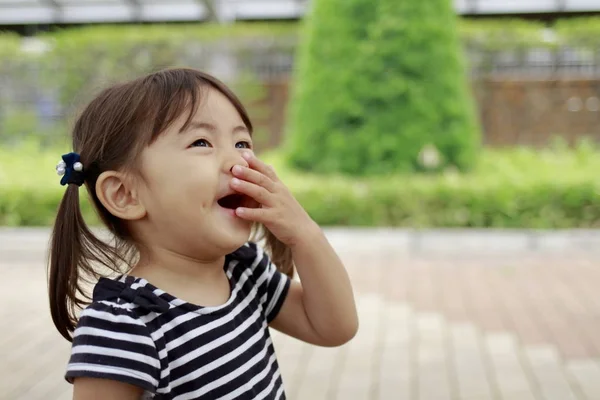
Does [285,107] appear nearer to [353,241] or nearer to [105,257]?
[353,241]

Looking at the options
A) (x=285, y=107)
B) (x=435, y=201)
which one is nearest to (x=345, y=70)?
(x=435, y=201)

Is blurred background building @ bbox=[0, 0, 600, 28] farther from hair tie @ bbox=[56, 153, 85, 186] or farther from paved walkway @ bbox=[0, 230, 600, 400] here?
hair tie @ bbox=[56, 153, 85, 186]

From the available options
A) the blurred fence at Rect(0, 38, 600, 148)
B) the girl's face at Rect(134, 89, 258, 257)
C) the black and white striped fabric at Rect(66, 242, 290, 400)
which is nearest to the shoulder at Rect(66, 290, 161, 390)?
the black and white striped fabric at Rect(66, 242, 290, 400)

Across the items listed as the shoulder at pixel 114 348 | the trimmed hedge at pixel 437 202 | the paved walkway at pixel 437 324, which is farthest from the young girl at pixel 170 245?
the trimmed hedge at pixel 437 202

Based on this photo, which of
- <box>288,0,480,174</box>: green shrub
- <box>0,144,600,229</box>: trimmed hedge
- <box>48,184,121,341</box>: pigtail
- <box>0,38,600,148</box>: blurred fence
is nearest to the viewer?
<box>48,184,121,341</box>: pigtail

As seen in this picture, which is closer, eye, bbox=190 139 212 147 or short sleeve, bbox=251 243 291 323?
eye, bbox=190 139 212 147

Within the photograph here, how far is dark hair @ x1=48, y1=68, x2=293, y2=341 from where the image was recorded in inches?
54.2

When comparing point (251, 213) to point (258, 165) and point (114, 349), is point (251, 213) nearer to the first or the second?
point (258, 165)

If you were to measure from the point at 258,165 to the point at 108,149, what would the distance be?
280mm

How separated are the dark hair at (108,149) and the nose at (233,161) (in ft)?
A: 0.34

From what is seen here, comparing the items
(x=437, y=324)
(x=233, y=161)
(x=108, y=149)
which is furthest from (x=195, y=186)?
(x=437, y=324)

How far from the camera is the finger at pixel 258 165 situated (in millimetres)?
1382

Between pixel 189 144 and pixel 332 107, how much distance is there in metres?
6.71

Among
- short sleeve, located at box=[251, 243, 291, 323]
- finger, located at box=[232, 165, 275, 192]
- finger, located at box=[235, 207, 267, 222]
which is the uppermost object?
finger, located at box=[232, 165, 275, 192]
